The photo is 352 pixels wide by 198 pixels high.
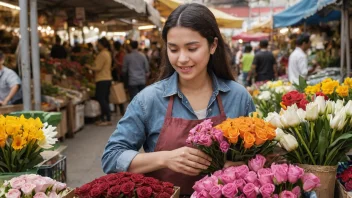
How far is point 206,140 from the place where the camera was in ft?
6.66

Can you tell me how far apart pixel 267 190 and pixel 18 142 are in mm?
1488

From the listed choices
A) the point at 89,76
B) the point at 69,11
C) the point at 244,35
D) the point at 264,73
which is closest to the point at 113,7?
the point at 69,11

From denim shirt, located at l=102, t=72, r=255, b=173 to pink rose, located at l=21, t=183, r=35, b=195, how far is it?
A: 484 millimetres

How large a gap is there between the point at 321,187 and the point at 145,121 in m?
0.95

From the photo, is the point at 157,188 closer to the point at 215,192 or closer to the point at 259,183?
the point at 215,192

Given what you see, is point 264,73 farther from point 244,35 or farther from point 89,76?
point 244,35

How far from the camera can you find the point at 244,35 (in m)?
31.9

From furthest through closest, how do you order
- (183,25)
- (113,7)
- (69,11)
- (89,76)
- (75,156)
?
(89,76), (69,11), (113,7), (75,156), (183,25)

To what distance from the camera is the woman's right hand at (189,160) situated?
84.0 inches

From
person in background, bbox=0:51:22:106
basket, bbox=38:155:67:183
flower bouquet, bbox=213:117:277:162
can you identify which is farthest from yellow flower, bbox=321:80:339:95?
person in background, bbox=0:51:22:106

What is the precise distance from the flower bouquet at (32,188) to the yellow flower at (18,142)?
18.5 inches

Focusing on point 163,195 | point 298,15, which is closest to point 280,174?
point 163,195

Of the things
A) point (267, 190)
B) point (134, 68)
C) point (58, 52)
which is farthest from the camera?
point (58, 52)

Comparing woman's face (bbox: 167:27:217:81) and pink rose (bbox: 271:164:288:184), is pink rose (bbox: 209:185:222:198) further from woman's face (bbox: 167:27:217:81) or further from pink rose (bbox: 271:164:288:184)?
woman's face (bbox: 167:27:217:81)
